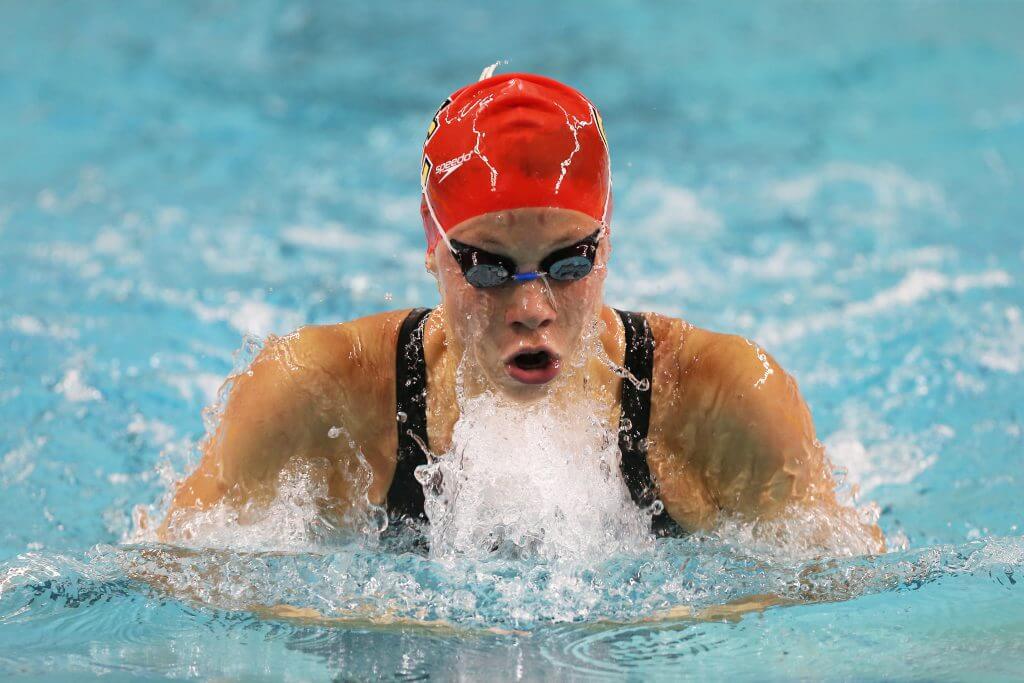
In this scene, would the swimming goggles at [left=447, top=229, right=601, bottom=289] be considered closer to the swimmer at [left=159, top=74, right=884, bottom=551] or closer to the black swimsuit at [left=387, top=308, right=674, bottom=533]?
the swimmer at [left=159, top=74, right=884, bottom=551]

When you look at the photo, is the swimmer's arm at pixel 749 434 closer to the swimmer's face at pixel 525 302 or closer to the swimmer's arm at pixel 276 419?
the swimmer's face at pixel 525 302

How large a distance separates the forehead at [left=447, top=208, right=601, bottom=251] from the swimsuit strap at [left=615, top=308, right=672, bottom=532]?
0.38 metres

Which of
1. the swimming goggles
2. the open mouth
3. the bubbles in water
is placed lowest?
the bubbles in water

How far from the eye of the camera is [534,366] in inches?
88.0

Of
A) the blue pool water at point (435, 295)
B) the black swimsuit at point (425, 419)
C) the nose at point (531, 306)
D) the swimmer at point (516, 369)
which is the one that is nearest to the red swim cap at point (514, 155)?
the swimmer at point (516, 369)

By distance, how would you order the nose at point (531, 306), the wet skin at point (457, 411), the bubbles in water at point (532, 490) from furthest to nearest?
the bubbles in water at point (532, 490), the wet skin at point (457, 411), the nose at point (531, 306)

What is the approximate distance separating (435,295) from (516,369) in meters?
2.91

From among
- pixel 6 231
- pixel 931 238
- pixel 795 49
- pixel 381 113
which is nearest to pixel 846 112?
pixel 795 49

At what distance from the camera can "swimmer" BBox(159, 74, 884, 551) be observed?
2236 millimetres

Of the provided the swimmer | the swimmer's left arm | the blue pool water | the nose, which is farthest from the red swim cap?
the blue pool water

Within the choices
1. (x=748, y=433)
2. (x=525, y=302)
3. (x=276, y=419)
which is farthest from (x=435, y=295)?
(x=525, y=302)

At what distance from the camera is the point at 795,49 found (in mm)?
7148

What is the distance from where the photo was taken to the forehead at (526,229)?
223 cm

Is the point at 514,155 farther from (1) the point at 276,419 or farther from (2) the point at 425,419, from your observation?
(1) the point at 276,419
